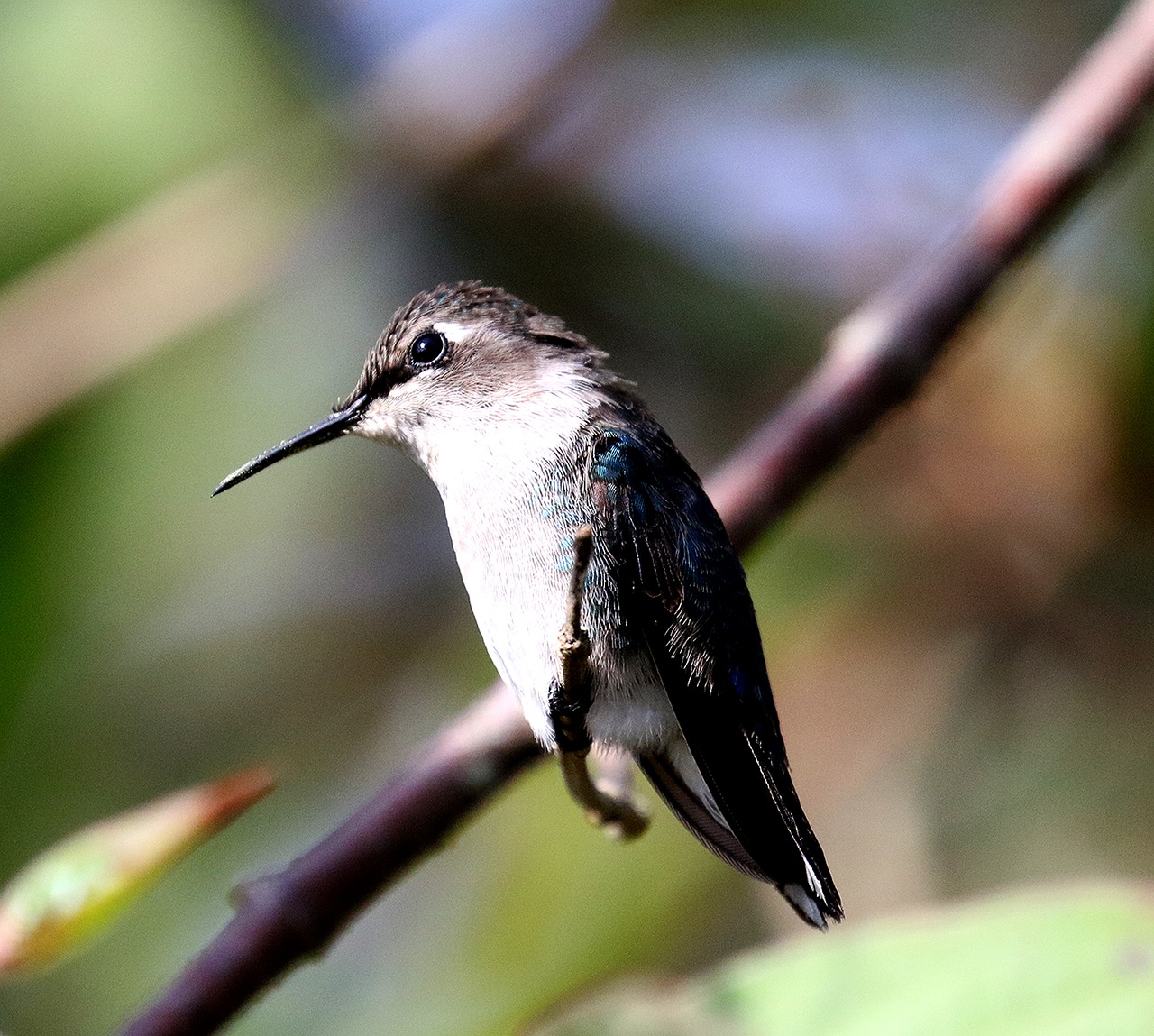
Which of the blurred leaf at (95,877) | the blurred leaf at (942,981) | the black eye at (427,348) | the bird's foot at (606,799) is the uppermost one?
the black eye at (427,348)

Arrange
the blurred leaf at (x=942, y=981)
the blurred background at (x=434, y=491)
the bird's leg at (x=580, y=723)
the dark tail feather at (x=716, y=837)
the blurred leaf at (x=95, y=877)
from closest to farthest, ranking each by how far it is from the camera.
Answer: the bird's leg at (x=580, y=723) < the blurred leaf at (x=95, y=877) < the dark tail feather at (x=716, y=837) < the blurred leaf at (x=942, y=981) < the blurred background at (x=434, y=491)

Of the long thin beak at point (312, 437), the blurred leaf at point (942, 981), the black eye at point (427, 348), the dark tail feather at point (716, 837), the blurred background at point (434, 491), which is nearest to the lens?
the dark tail feather at point (716, 837)

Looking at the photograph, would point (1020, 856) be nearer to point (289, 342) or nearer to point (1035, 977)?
point (1035, 977)

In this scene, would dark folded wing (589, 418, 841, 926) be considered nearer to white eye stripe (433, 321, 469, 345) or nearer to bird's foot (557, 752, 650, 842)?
bird's foot (557, 752, 650, 842)

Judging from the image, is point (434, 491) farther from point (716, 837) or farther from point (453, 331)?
point (716, 837)

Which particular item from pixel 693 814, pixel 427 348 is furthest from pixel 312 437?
pixel 693 814

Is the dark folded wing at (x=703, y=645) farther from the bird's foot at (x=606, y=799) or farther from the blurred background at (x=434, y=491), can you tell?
the blurred background at (x=434, y=491)

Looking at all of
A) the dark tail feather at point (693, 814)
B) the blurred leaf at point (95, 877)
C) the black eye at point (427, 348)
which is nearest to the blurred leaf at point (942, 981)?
the dark tail feather at point (693, 814)
